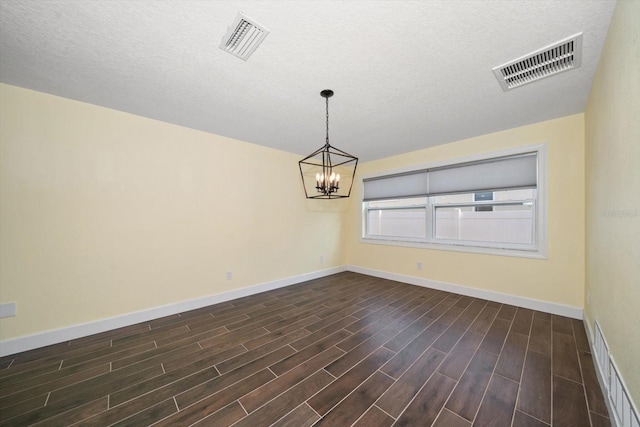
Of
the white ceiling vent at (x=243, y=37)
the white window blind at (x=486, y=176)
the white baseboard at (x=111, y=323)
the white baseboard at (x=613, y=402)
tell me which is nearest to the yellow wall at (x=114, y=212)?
the white baseboard at (x=111, y=323)

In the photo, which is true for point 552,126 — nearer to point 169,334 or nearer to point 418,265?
point 418,265

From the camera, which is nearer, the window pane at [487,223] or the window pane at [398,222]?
the window pane at [487,223]

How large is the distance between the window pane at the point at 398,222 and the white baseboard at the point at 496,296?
850 mm

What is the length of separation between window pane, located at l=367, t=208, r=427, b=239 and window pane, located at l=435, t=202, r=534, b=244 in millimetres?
301

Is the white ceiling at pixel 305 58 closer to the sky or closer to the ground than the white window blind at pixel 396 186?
closer to the sky

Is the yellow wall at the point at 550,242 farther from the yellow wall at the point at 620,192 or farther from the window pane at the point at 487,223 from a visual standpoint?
the yellow wall at the point at 620,192

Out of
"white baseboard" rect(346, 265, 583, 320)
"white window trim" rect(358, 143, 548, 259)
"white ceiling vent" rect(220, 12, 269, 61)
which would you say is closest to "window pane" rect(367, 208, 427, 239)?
"white window trim" rect(358, 143, 548, 259)

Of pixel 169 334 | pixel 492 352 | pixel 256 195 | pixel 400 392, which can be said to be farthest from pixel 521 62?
pixel 169 334

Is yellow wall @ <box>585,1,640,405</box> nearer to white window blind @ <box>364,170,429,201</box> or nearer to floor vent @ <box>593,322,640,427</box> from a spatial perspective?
floor vent @ <box>593,322,640,427</box>

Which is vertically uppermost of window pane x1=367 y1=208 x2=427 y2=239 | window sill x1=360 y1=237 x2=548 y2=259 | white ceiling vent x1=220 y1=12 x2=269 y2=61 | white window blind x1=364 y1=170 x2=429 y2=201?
white ceiling vent x1=220 y1=12 x2=269 y2=61

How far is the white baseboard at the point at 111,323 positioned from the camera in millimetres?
2131

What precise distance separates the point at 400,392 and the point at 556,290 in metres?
2.78

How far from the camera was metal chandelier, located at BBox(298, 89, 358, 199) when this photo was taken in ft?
8.22

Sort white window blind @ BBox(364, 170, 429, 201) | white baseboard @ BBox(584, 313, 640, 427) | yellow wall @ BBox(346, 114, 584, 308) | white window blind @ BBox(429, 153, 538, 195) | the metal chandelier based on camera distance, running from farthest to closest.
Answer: white window blind @ BBox(364, 170, 429, 201)
white window blind @ BBox(429, 153, 538, 195)
yellow wall @ BBox(346, 114, 584, 308)
the metal chandelier
white baseboard @ BBox(584, 313, 640, 427)
